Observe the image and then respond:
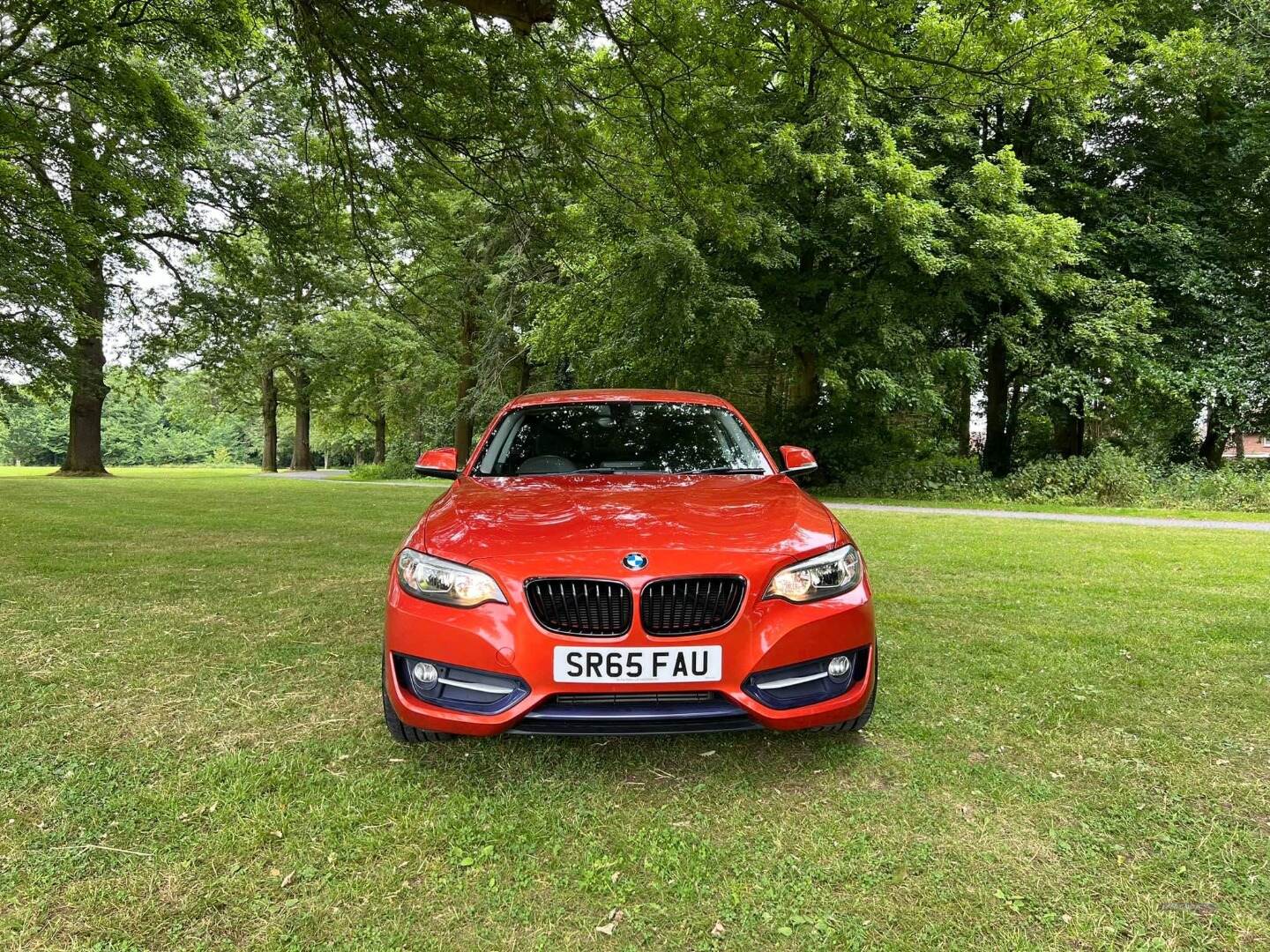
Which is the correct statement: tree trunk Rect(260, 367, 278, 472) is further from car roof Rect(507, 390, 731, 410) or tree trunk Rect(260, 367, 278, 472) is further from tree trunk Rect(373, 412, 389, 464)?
car roof Rect(507, 390, 731, 410)

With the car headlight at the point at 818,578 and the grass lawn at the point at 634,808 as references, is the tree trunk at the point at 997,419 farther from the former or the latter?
the car headlight at the point at 818,578

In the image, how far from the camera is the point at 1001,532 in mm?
9500

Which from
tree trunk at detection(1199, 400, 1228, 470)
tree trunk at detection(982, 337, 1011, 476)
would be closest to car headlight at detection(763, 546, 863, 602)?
tree trunk at detection(982, 337, 1011, 476)

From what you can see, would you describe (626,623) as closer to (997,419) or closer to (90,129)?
(90,129)

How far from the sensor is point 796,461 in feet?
12.8

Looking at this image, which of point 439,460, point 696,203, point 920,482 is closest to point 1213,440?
point 920,482

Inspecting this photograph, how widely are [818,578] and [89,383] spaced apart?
73.3 ft

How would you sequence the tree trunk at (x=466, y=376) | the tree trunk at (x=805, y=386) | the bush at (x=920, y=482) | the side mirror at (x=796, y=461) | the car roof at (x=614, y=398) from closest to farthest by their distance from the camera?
the side mirror at (x=796, y=461) → the car roof at (x=614, y=398) → the bush at (x=920, y=482) → the tree trunk at (x=805, y=386) → the tree trunk at (x=466, y=376)

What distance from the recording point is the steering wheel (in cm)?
364

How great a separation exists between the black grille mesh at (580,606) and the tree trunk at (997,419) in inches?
747

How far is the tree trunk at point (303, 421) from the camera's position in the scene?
3128 cm

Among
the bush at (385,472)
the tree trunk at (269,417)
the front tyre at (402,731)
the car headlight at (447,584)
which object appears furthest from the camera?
the tree trunk at (269,417)

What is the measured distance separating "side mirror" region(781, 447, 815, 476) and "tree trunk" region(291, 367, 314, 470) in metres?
30.8

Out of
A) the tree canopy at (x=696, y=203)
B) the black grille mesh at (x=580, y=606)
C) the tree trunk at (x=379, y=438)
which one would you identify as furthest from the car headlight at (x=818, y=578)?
the tree trunk at (x=379, y=438)
